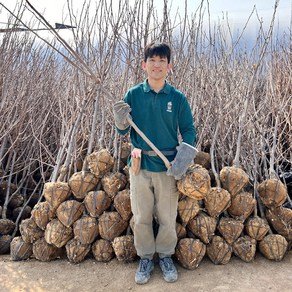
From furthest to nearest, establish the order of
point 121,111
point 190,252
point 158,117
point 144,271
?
1. point 190,252
2. point 144,271
3. point 158,117
4. point 121,111

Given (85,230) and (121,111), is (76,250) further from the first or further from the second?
(121,111)

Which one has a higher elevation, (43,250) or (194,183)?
(194,183)

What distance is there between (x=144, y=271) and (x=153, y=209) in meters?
0.49

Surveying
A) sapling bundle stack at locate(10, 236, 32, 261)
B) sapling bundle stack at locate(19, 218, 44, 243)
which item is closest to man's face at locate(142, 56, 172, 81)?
sapling bundle stack at locate(19, 218, 44, 243)

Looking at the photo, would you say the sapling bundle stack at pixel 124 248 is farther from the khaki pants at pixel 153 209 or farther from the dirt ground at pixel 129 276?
the khaki pants at pixel 153 209

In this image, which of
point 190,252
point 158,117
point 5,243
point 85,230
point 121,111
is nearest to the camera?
point 121,111

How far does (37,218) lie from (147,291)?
118cm

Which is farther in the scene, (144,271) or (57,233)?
(57,233)

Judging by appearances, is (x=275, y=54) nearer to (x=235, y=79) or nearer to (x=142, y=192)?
(x=235, y=79)

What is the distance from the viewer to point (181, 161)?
2.22m

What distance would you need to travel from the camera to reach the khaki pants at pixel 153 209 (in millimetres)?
2387

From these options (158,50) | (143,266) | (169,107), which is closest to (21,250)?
(143,266)

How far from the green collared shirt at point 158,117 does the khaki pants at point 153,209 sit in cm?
12

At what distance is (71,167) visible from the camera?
3217 millimetres
